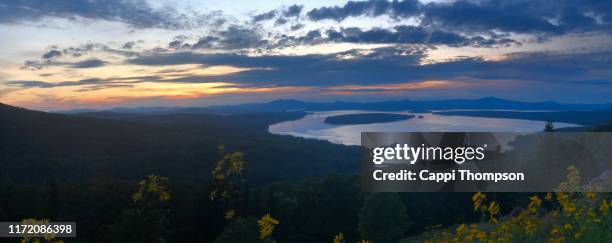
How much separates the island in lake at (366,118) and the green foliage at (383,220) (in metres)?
58.3

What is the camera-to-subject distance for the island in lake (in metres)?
94.6

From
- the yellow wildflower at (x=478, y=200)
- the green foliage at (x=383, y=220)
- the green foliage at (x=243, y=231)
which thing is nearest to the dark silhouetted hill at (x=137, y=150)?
the green foliage at (x=383, y=220)

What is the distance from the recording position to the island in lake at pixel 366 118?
94.6 meters

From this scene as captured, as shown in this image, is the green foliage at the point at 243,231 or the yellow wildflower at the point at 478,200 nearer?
the yellow wildflower at the point at 478,200

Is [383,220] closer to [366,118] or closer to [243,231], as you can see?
[243,231]

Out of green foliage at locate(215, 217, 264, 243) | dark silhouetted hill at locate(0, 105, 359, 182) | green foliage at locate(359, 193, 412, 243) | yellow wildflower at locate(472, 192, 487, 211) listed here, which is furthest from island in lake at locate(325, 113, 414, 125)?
yellow wildflower at locate(472, 192, 487, 211)

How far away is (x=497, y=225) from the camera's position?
228 inches

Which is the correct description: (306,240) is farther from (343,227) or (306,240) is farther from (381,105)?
(381,105)

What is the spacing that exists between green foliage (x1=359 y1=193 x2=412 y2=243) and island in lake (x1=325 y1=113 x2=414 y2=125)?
5830 cm

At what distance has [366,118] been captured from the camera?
10400cm

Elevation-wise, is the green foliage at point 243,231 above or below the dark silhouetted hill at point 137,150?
above

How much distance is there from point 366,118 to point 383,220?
7058 centimetres

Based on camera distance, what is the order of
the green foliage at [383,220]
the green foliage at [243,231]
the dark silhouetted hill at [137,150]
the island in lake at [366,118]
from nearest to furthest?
1. the green foliage at [243,231]
2. the green foliage at [383,220]
3. the dark silhouetted hill at [137,150]
4. the island in lake at [366,118]

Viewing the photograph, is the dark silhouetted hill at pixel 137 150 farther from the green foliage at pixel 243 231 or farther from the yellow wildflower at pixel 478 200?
the yellow wildflower at pixel 478 200
